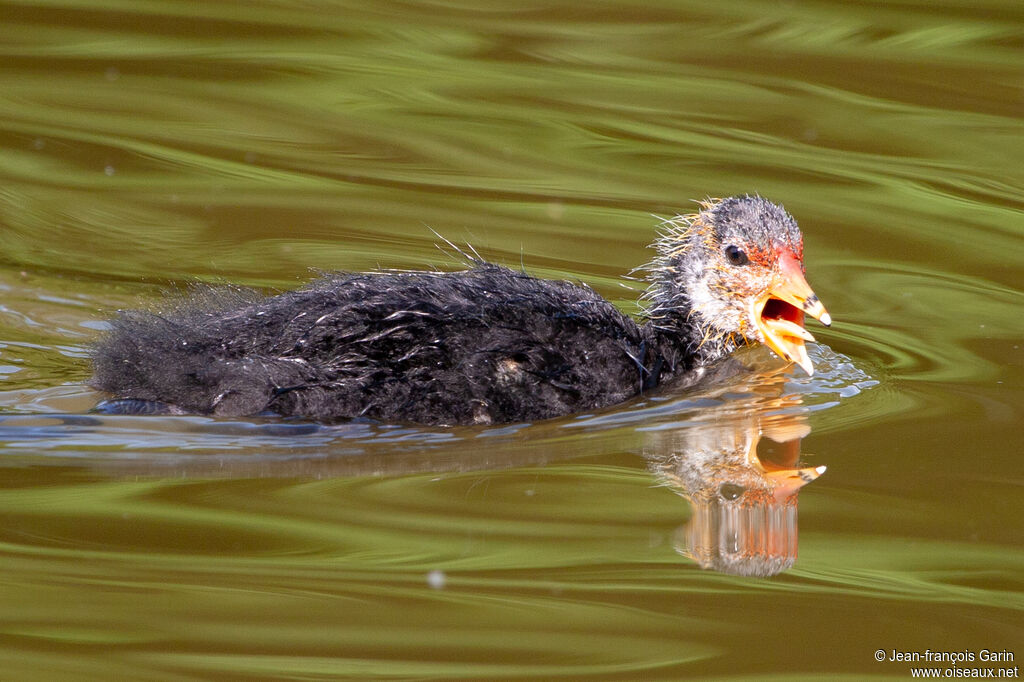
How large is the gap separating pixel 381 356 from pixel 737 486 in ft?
4.79

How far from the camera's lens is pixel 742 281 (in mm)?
6246

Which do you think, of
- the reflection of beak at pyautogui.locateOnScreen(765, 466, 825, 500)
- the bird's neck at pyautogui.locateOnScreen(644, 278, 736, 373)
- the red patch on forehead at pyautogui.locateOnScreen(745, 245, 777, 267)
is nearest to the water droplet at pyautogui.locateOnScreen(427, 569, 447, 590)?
the reflection of beak at pyautogui.locateOnScreen(765, 466, 825, 500)

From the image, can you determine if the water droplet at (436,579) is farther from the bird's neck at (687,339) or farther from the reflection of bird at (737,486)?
the bird's neck at (687,339)

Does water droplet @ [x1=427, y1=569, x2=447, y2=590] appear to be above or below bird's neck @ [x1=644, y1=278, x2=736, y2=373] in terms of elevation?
below

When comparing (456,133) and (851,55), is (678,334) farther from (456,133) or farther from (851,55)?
(851,55)

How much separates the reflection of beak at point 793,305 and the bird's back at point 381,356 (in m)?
0.75

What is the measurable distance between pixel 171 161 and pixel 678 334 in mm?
3867

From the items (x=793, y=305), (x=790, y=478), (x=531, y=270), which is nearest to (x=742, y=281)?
(x=793, y=305)

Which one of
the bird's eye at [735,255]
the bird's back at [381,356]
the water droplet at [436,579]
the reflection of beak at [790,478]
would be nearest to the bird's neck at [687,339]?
the bird's eye at [735,255]

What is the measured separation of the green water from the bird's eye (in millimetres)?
531

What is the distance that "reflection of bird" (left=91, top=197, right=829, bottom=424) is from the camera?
18.2ft

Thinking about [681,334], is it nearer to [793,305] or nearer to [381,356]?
[793,305]

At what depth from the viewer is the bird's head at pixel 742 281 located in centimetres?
615

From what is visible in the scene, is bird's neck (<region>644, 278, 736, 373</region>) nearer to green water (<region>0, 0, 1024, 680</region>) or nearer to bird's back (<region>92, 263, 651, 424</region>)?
green water (<region>0, 0, 1024, 680</region>)
